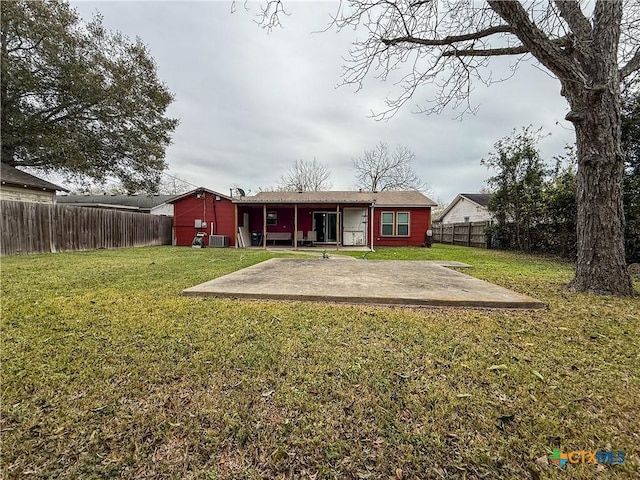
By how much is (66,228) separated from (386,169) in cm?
2582

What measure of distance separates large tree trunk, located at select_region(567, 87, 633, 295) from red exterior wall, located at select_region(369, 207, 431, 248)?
1170 cm

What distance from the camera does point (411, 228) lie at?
16219mm

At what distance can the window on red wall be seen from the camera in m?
16.2

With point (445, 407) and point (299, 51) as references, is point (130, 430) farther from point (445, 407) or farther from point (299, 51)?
point (299, 51)

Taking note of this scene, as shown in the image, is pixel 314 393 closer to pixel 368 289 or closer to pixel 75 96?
pixel 368 289

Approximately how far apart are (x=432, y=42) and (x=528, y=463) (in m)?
6.21

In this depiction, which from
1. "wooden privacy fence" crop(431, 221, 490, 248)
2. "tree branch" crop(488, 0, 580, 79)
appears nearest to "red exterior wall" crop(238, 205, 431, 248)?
"wooden privacy fence" crop(431, 221, 490, 248)

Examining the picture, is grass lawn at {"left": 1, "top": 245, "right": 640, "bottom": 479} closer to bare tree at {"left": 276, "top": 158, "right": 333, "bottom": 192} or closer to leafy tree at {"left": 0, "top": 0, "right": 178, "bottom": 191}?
leafy tree at {"left": 0, "top": 0, "right": 178, "bottom": 191}

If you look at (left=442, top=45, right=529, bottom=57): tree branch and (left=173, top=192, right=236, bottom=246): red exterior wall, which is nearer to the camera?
(left=442, top=45, right=529, bottom=57): tree branch

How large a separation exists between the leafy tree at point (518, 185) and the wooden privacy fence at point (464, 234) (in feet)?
5.85

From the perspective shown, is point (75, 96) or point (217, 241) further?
point (217, 241)

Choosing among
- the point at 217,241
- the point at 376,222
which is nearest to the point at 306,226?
the point at 376,222

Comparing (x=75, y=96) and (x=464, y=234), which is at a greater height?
(x=75, y=96)

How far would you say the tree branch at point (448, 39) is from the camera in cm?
496
